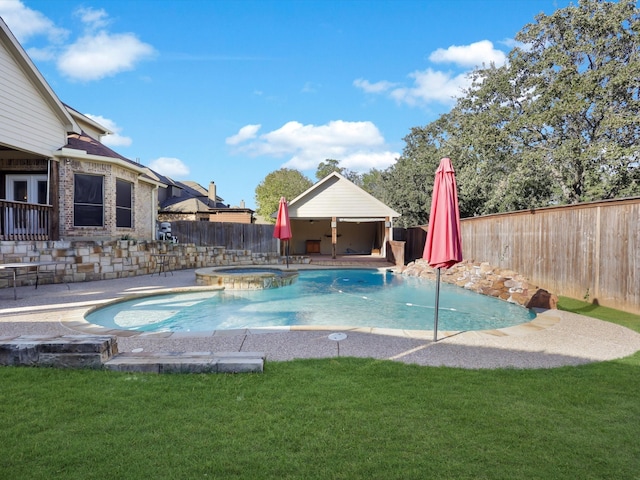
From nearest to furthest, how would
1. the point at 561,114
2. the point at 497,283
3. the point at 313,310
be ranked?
1. the point at 313,310
2. the point at 497,283
3. the point at 561,114

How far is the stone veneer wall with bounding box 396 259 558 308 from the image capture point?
816 cm

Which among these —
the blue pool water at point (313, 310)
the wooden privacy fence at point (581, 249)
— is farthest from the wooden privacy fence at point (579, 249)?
the blue pool water at point (313, 310)

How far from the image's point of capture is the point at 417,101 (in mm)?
29797

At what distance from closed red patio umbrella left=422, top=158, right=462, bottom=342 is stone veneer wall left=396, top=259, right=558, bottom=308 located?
413 centimetres

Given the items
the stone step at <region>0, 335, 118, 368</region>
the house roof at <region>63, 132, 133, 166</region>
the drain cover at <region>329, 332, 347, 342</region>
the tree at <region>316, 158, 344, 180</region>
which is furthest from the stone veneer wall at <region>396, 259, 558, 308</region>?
the tree at <region>316, 158, 344, 180</region>

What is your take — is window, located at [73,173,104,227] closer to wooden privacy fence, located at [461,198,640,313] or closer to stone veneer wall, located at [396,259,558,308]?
stone veneer wall, located at [396,259,558,308]

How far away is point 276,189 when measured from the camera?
141 feet

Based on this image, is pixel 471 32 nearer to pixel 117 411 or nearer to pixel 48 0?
pixel 48 0

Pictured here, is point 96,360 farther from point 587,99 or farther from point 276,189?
point 276,189

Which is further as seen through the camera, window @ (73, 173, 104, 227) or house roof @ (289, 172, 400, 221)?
house roof @ (289, 172, 400, 221)

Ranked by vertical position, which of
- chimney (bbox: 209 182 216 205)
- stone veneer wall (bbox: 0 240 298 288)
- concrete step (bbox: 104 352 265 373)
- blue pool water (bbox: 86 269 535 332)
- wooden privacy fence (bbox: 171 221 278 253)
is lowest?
blue pool water (bbox: 86 269 535 332)

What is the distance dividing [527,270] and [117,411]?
11.4 m

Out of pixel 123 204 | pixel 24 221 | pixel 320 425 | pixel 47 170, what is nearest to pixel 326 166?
pixel 123 204

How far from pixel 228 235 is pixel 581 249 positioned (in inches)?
588
